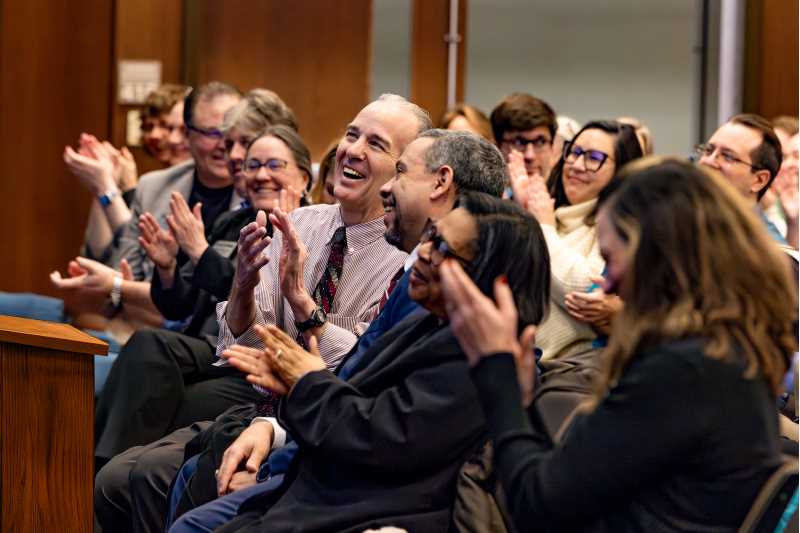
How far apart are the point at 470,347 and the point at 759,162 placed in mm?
Result: 2198

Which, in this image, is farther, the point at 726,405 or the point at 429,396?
the point at 429,396

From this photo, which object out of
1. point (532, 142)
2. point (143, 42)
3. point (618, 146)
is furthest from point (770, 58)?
point (143, 42)

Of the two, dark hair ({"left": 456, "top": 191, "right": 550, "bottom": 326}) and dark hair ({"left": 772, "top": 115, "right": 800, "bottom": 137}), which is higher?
dark hair ({"left": 772, "top": 115, "right": 800, "bottom": 137})

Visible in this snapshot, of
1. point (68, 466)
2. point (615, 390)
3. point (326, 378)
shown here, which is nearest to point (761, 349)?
point (615, 390)

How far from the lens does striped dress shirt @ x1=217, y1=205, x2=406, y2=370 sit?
2.87m

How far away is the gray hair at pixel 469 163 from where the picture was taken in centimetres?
253

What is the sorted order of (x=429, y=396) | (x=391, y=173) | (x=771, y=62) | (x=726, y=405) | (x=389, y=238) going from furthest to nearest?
(x=771, y=62)
(x=391, y=173)
(x=389, y=238)
(x=429, y=396)
(x=726, y=405)

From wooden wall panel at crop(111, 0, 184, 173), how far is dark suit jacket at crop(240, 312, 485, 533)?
12.4ft

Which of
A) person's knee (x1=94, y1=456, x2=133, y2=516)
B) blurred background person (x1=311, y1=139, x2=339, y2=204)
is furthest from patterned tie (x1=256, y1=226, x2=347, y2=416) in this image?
blurred background person (x1=311, y1=139, x2=339, y2=204)

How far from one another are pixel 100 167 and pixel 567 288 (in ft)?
7.18

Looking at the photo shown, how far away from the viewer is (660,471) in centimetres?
154

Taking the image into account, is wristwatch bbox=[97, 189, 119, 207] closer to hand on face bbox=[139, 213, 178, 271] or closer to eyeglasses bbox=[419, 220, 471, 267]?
hand on face bbox=[139, 213, 178, 271]

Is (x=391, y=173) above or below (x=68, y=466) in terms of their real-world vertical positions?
above

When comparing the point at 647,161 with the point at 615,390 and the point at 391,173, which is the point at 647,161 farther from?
the point at 391,173
